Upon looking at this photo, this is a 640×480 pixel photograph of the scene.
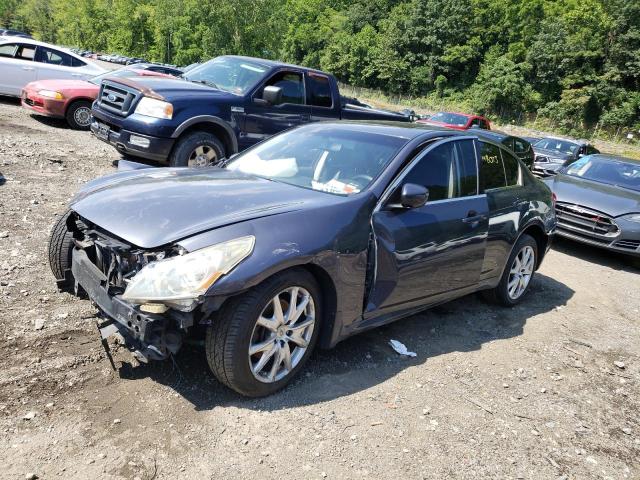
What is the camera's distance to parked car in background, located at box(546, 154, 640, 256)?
750 cm

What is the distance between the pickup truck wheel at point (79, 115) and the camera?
421 inches

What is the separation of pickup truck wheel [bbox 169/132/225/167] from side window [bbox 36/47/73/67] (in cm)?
780

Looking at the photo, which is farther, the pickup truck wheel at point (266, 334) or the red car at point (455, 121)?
the red car at point (455, 121)

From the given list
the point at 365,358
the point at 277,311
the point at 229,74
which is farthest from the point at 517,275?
the point at 229,74

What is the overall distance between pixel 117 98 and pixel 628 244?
24.7 ft

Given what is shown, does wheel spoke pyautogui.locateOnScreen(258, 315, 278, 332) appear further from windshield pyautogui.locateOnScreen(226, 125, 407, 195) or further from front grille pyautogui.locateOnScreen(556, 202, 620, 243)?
front grille pyautogui.locateOnScreen(556, 202, 620, 243)

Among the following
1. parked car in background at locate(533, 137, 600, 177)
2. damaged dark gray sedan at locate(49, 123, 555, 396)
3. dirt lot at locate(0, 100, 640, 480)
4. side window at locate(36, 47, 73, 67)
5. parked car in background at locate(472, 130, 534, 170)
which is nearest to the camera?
dirt lot at locate(0, 100, 640, 480)

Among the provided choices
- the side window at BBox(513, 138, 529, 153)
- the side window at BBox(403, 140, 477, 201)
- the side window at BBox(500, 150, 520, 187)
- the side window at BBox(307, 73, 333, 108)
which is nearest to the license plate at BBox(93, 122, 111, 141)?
the side window at BBox(307, 73, 333, 108)

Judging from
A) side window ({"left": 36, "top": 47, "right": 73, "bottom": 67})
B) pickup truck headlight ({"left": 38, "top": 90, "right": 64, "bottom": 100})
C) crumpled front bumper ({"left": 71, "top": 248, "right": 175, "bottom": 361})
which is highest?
side window ({"left": 36, "top": 47, "right": 73, "bottom": 67})

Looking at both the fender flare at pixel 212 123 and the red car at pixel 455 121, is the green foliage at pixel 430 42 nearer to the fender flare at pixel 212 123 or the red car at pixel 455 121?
the red car at pixel 455 121

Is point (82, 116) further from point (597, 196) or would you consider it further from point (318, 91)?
point (597, 196)

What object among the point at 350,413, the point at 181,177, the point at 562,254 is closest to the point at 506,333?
the point at 350,413

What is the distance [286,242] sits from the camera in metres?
2.92

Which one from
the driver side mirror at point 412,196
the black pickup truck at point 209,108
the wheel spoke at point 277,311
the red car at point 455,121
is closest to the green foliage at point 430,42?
the red car at point 455,121
